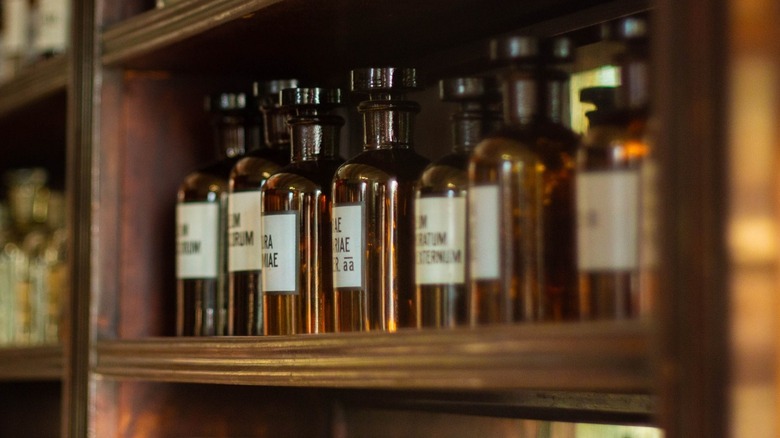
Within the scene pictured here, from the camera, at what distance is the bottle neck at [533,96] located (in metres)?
0.90

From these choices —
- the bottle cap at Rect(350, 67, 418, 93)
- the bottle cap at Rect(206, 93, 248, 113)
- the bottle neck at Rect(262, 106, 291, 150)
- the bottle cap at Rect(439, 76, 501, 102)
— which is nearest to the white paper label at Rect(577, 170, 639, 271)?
the bottle cap at Rect(439, 76, 501, 102)

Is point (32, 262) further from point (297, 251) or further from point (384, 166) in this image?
point (384, 166)

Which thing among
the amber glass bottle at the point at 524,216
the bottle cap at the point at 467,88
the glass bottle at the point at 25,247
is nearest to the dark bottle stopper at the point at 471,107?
the bottle cap at the point at 467,88

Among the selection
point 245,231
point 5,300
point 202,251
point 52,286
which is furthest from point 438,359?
point 5,300

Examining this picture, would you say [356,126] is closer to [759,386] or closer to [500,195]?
[500,195]

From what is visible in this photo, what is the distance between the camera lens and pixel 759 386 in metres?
0.68

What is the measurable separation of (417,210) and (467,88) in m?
0.13

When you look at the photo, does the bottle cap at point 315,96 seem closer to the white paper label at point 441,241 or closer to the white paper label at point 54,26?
the white paper label at point 441,241

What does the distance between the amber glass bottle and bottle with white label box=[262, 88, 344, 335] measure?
265 mm

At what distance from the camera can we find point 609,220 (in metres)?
0.78

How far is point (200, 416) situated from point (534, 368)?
31.0 inches

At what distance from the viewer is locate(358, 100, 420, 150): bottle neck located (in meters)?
1.09

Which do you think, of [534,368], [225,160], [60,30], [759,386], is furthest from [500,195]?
[60,30]

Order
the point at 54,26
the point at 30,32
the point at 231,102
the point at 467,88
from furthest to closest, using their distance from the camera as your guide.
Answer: the point at 30,32, the point at 54,26, the point at 231,102, the point at 467,88
